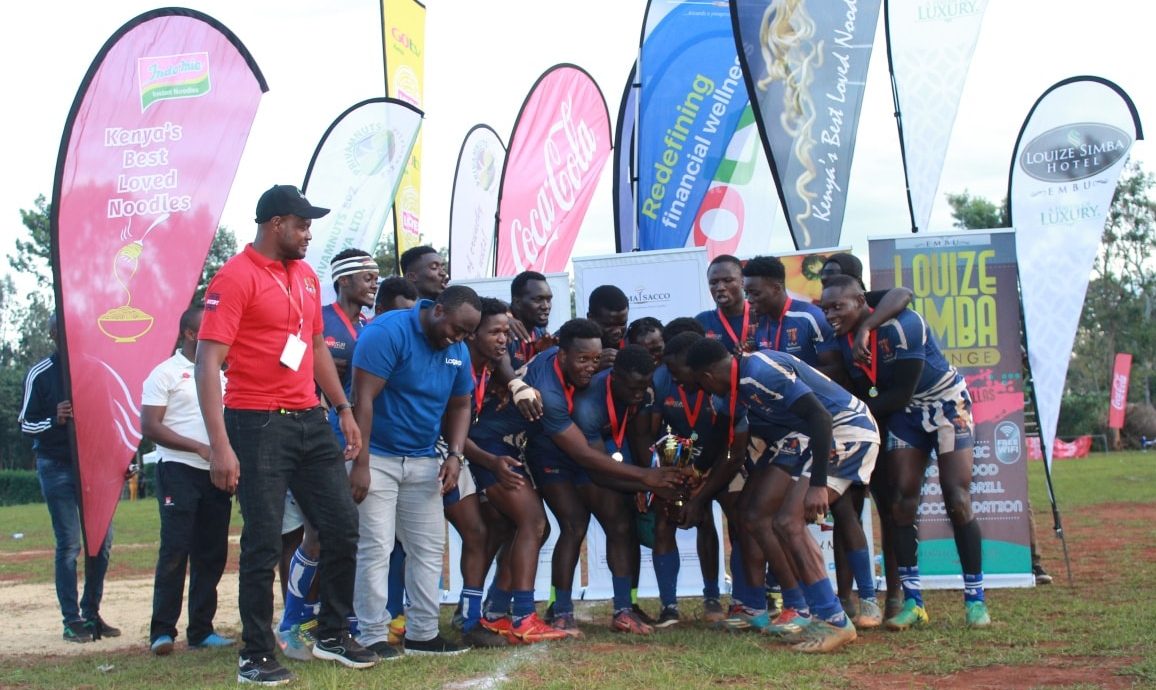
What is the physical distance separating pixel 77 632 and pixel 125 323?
2.17 m

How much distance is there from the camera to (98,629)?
306 inches

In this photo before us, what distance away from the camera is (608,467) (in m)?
6.86

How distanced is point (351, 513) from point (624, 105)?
30.6 ft

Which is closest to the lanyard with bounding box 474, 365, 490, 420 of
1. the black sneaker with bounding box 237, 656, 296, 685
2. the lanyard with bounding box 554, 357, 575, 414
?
the lanyard with bounding box 554, 357, 575, 414

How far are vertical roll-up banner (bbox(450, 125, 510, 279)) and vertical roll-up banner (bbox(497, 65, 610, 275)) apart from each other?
1.30 metres

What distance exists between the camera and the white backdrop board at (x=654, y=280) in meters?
8.80

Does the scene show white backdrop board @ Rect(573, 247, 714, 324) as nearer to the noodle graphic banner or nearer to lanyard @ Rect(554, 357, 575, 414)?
lanyard @ Rect(554, 357, 575, 414)

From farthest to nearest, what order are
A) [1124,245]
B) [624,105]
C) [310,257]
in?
[1124,245], [624,105], [310,257]

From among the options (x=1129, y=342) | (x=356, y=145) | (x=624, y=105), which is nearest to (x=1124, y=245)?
(x=1129, y=342)

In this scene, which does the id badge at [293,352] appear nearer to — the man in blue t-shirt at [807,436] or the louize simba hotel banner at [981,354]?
the man in blue t-shirt at [807,436]

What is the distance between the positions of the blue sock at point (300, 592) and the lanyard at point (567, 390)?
71.2 inches

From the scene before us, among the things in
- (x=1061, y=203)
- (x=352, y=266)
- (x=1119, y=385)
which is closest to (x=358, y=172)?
(x=352, y=266)

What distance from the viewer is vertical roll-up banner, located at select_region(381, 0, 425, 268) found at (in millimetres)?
12523

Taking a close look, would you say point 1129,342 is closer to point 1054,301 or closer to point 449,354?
point 1054,301
